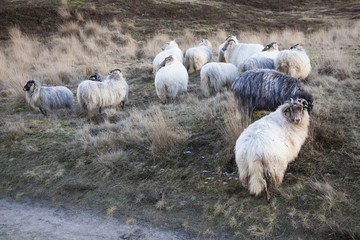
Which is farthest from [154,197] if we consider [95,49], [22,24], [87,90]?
[22,24]

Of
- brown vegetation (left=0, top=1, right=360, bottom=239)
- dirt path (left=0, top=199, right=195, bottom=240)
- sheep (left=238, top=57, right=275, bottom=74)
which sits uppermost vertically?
sheep (left=238, top=57, right=275, bottom=74)

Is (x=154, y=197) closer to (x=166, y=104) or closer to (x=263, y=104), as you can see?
(x=263, y=104)

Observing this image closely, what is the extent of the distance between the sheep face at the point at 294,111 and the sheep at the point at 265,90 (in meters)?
0.74

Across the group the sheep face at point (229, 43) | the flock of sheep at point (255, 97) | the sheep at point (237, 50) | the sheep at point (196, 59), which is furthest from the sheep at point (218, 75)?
the sheep at point (196, 59)

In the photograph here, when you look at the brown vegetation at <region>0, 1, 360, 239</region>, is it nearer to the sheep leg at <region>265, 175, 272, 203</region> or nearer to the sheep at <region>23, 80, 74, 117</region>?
the sheep leg at <region>265, 175, 272, 203</region>

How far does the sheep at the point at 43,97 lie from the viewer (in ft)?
28.3

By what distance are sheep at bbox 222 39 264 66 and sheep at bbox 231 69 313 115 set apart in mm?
4399

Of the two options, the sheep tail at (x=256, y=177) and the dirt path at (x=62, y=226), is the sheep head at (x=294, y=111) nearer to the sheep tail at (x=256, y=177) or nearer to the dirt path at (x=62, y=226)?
the sheep tail at (x=256, y=177)

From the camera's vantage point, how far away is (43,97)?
28.5 feet

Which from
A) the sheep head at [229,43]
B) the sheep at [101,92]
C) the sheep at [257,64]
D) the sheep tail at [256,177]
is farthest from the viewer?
the sheep head at [229,43]

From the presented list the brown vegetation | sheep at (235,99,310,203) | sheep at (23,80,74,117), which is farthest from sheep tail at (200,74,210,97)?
sheep at (235,99,310,203)

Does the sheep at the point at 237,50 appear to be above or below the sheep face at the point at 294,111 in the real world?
above

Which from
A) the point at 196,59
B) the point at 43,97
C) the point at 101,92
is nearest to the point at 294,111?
the point at 101,92

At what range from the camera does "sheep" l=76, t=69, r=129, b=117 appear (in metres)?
7.89
